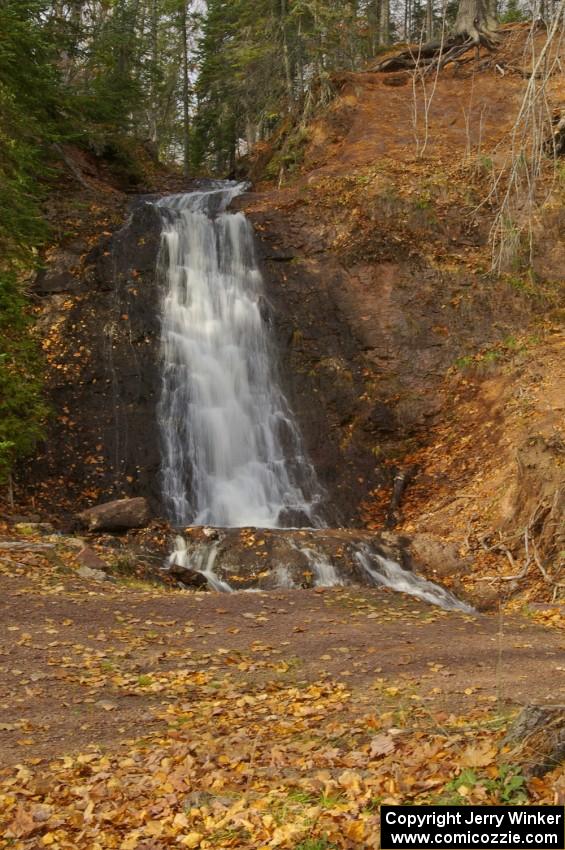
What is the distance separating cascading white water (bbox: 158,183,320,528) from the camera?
15.2 meters

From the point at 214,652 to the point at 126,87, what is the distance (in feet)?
67.8

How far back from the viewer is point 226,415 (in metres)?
16.4

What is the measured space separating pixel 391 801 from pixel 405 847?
0.42 m

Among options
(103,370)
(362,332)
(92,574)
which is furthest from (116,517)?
(362,332)

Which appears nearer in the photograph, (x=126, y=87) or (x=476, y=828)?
(x=476, y=828)

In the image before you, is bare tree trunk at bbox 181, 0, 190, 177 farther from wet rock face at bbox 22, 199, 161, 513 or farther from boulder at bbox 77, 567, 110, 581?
boulder at bbox 77, 567, 110, 581

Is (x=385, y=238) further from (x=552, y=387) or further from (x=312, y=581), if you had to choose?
(x=312, y=581)

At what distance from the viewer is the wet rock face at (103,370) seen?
1514 centimetres

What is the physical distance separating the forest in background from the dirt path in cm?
421

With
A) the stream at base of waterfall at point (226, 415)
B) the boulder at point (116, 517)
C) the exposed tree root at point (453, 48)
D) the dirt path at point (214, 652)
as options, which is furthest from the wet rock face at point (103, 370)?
the exposed tree root at point (453, 48)

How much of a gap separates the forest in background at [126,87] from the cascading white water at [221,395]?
2.97 meters

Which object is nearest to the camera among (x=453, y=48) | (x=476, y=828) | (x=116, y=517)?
(x=476, y=828)

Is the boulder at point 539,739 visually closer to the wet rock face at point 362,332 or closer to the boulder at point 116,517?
the boulder at point 116,517

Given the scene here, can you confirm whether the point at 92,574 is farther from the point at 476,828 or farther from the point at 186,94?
the point at 186,94
